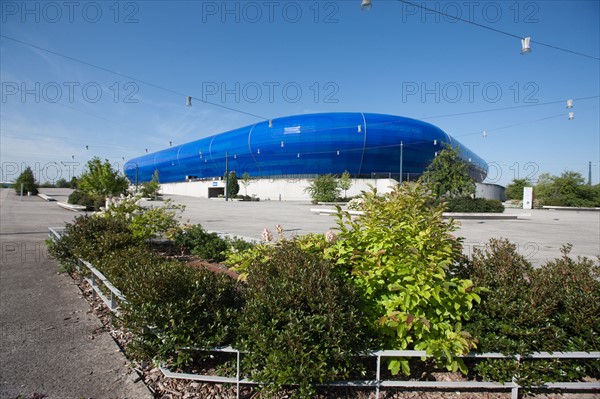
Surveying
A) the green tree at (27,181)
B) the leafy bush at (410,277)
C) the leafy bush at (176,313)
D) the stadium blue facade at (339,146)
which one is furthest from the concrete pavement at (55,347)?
the green tree at (27,181)

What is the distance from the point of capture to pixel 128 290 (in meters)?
2.88

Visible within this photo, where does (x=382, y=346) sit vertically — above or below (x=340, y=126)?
below

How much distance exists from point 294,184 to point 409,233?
56231 mm

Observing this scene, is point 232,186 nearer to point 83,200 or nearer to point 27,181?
point 83,200

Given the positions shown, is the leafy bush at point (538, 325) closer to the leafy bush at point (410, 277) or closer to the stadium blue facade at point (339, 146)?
the leafy bush at point (410, 277)

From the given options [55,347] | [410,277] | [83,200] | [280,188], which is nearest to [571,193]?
[280,188]

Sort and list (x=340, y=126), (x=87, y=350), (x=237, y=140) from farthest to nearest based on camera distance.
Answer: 1. (x=237, y=140)
2. (x=340, y=126)
3. (x=87, y=350)

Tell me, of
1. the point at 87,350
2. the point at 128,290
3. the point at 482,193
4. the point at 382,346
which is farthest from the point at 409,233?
the point at 482,193

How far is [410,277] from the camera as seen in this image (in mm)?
2490

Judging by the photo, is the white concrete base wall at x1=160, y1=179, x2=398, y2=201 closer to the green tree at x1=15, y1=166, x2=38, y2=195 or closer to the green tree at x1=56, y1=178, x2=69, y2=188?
the green tree at x1=15, y1=166, x2=38, y2=195

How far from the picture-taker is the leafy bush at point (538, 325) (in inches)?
100

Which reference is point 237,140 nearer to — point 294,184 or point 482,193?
point 294,184

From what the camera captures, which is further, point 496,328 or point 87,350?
point 87,350

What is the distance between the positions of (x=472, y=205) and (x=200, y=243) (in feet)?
62.7
